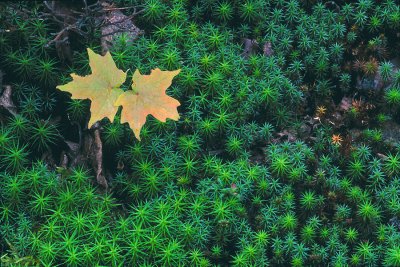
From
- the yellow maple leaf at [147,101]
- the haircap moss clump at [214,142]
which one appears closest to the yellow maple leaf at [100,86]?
the yellow maple leaf at [147,101]

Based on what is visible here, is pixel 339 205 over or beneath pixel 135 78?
beneath

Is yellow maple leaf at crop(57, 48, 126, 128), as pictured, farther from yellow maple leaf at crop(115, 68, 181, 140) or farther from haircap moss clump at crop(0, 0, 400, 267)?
haircap moss clump at crop(0, 0, 400, 267)

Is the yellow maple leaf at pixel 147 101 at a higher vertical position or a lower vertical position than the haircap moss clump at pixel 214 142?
higher

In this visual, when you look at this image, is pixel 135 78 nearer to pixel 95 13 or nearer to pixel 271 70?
pixel 95 13

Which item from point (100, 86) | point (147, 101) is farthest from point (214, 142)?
point (100, 86)

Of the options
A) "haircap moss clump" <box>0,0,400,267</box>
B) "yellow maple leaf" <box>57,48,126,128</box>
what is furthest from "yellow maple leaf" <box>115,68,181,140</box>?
"haircap moss clump" <box>0,0,400,267</box>

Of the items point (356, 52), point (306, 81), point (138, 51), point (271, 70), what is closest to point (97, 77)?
point (138, 51)

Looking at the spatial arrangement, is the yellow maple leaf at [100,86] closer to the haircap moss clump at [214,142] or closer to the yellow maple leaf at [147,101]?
the yellow maple leaf at [147,101]
